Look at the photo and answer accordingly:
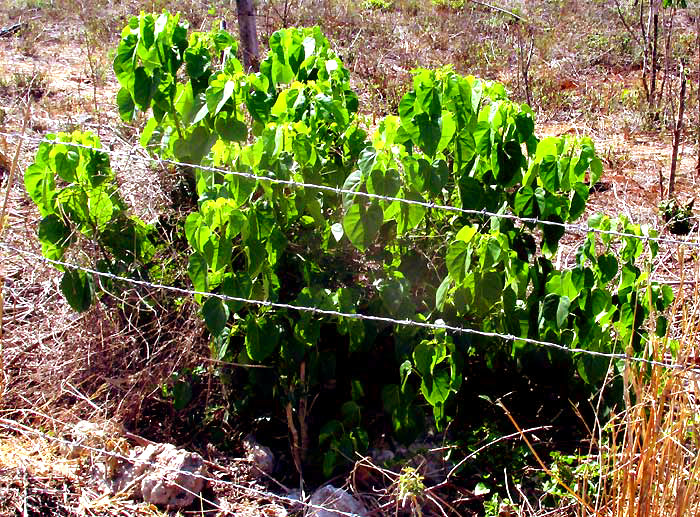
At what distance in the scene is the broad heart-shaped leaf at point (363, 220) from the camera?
291 cm

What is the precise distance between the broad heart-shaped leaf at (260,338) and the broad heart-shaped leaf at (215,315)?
11cm

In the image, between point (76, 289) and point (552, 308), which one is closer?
point (552, 308)

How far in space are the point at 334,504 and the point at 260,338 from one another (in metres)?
0.62

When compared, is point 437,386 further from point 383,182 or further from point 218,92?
point 218,92

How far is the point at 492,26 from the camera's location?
870 cm

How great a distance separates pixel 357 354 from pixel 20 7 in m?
7.46

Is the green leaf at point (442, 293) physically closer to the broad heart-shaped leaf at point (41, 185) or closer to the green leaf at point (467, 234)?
the green leaf at point (467, 234)

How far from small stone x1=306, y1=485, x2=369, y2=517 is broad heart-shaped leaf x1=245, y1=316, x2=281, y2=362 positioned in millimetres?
523

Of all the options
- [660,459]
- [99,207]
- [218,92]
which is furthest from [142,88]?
[660,459]

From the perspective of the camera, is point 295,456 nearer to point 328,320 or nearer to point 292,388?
point 292,388

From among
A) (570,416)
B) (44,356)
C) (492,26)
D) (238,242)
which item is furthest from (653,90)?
(44,356)

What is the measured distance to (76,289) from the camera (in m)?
3.26

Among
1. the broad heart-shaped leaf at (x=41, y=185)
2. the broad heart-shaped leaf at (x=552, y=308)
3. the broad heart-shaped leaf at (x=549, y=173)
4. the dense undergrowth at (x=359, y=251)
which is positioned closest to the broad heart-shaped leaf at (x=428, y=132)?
the dense undergrowth at (x=359, y=251)

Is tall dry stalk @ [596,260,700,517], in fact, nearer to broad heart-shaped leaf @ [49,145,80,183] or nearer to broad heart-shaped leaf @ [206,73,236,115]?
broad heart-shaped leaf @ [206,73,236,115]
